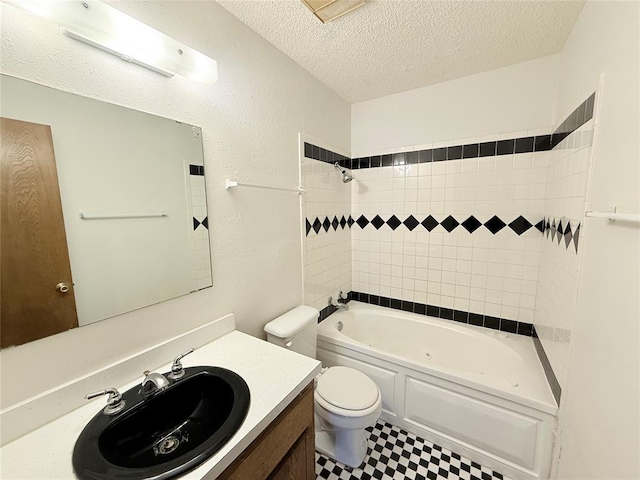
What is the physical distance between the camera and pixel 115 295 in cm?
94

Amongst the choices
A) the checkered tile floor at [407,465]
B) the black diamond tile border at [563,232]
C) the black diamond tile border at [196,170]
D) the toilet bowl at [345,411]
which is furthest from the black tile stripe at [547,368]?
the black diamond tile border at [196,170]

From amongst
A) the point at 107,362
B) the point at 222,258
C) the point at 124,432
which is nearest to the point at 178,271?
the point at 222,258

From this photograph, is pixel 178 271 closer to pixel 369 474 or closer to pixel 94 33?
pixel 94 33

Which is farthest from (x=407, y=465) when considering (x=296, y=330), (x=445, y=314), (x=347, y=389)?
(x=445, y=314)

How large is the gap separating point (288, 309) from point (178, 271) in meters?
0.84

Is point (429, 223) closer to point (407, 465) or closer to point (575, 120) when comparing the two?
point (575, 120)

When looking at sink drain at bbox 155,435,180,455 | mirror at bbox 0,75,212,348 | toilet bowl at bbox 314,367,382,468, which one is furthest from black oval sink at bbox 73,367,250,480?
toilet bowl at bbox 314,367,382,468

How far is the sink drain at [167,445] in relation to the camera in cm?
85

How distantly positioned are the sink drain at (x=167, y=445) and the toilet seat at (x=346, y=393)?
801mm

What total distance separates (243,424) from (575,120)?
1979 millimetres

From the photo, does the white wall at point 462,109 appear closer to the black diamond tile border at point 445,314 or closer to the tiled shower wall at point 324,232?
the tiled shower wall at point 324,232

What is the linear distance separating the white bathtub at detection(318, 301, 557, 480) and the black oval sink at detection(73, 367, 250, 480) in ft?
3.63

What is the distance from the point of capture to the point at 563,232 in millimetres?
1392

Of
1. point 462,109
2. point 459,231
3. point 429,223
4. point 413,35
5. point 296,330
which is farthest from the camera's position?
point 429,223
